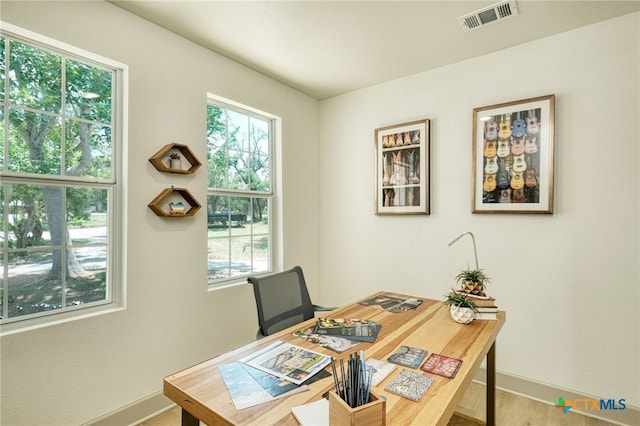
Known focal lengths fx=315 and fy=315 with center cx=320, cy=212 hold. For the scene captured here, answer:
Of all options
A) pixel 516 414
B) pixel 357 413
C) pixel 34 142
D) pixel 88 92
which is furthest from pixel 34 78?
pixel 516 414

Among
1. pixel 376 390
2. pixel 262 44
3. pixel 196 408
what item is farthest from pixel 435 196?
pixel 196 408

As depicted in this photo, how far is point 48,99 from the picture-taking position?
6.11ft

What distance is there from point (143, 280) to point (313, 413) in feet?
5.59

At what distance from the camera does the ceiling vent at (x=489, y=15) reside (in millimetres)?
2023

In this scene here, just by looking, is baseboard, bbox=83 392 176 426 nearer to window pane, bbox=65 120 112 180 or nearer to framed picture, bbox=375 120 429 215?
window pane, bbox=65 120 112 180

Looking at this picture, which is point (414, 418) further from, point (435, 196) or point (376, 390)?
point (435, 196)

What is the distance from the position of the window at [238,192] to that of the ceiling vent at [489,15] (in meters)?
1.91

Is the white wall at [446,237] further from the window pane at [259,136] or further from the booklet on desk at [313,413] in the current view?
the booklet on desk at [313,413]

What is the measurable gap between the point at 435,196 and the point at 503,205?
0.56 meters

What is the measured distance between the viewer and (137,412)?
2.08 meters

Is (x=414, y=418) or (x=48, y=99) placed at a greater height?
(x=48, y=99)

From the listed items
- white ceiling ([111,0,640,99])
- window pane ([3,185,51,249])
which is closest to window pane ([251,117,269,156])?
white ceiling ([111,0,640,99])

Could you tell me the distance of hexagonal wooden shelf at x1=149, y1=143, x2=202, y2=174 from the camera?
2.21 meters

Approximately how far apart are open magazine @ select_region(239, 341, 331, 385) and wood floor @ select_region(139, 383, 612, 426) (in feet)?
4.29
